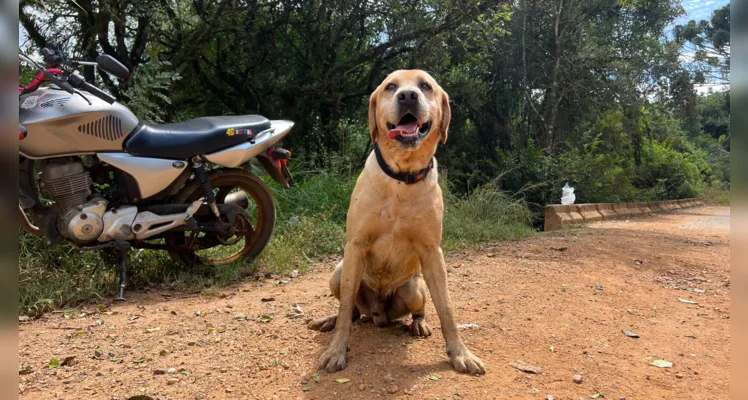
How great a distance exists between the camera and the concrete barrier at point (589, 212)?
9953mm

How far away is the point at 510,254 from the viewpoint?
5613 millimetres

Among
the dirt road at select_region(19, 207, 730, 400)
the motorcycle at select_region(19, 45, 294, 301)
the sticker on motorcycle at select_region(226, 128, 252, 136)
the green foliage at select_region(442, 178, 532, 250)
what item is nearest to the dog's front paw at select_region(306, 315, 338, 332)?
the dirt road at select_region(19, 207, 730, 400)

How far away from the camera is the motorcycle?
3.42 meters

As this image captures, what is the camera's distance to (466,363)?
7.68 feet

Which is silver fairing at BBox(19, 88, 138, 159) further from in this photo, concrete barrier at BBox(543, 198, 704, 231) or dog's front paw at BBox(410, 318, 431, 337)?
concrete barrier at BBox(543, 198, 704, 231)

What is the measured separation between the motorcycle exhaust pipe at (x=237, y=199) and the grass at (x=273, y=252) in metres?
0.55

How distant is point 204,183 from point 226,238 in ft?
1.77

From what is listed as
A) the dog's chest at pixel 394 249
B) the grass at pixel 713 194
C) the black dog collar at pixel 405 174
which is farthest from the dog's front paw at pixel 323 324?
the grass at pixel 713 194

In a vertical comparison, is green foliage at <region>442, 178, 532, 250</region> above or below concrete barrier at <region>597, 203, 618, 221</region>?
above

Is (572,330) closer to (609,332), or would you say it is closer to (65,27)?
(609,332)

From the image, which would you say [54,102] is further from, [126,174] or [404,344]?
[404,344]

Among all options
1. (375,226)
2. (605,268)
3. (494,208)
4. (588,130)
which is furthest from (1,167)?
(588,130)

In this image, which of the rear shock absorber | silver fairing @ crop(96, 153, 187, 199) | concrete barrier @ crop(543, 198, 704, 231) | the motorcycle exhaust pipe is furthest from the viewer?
concrete barrier @ crop(543, 198, 704, 231)

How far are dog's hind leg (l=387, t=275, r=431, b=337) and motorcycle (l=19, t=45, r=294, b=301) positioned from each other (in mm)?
1923
